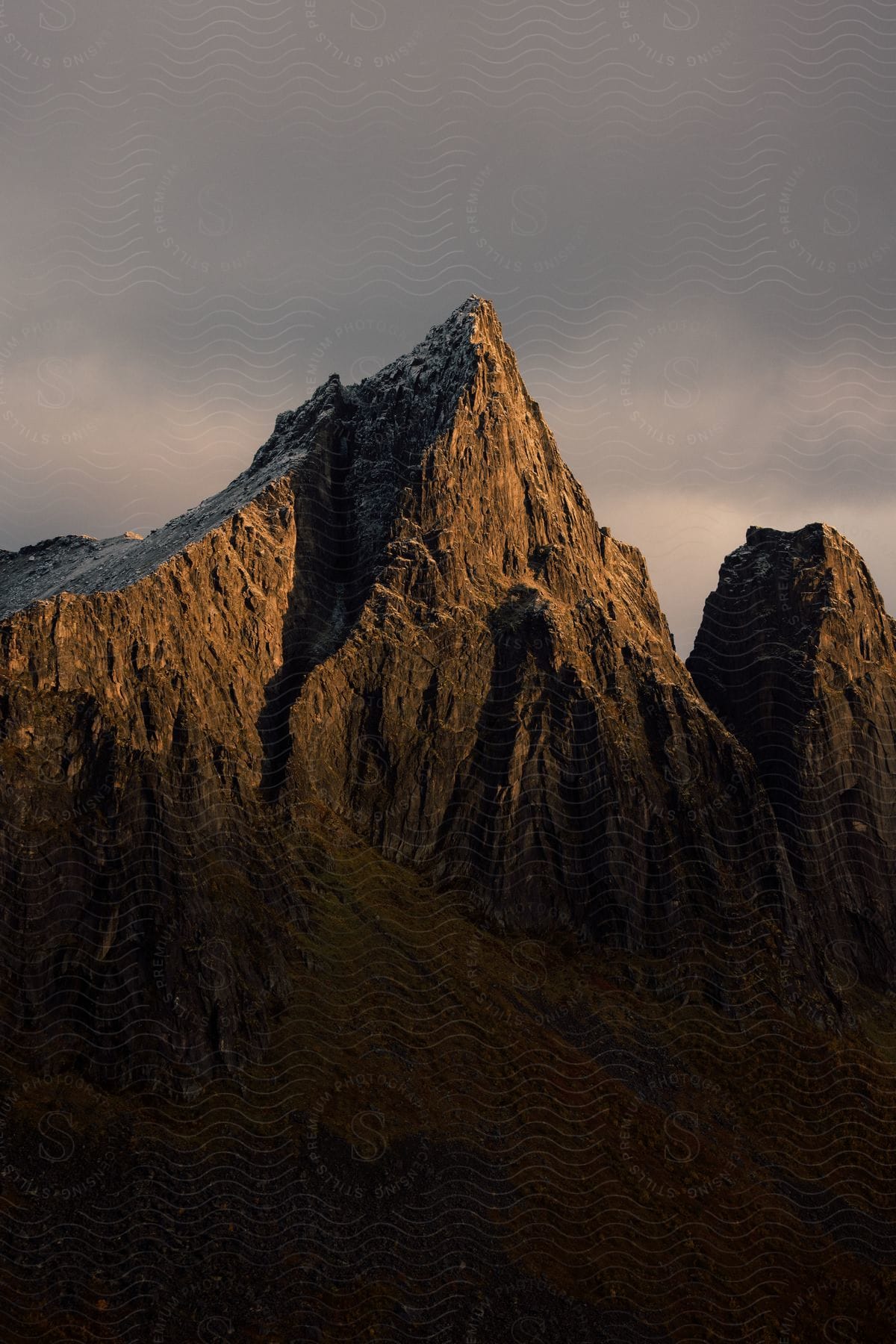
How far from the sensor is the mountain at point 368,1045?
130 m

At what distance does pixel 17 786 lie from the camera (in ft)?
517

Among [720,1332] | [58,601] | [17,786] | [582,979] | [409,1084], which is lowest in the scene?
[720,1332]

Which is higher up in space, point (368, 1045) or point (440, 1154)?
point (368, 1045)

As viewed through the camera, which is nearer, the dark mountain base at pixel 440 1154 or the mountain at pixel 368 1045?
the dark mountain base at pixel 440 1154

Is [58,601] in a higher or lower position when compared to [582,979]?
higher

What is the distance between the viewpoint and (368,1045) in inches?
6102

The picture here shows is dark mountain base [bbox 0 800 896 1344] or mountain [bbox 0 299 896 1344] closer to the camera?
dark mountain base [bbox 0 800 896 1344]

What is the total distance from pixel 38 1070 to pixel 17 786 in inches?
1372

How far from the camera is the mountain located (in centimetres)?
13038

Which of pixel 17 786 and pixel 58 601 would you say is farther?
pixel 58 601

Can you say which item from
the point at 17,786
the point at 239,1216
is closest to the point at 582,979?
the point at 239,1216

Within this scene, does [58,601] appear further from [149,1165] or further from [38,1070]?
[149,1165]

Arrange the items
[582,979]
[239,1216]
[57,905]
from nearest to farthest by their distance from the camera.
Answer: [239,1216]
[57,905]
[582,979]

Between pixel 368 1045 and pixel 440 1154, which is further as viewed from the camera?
pixel 368 1045
